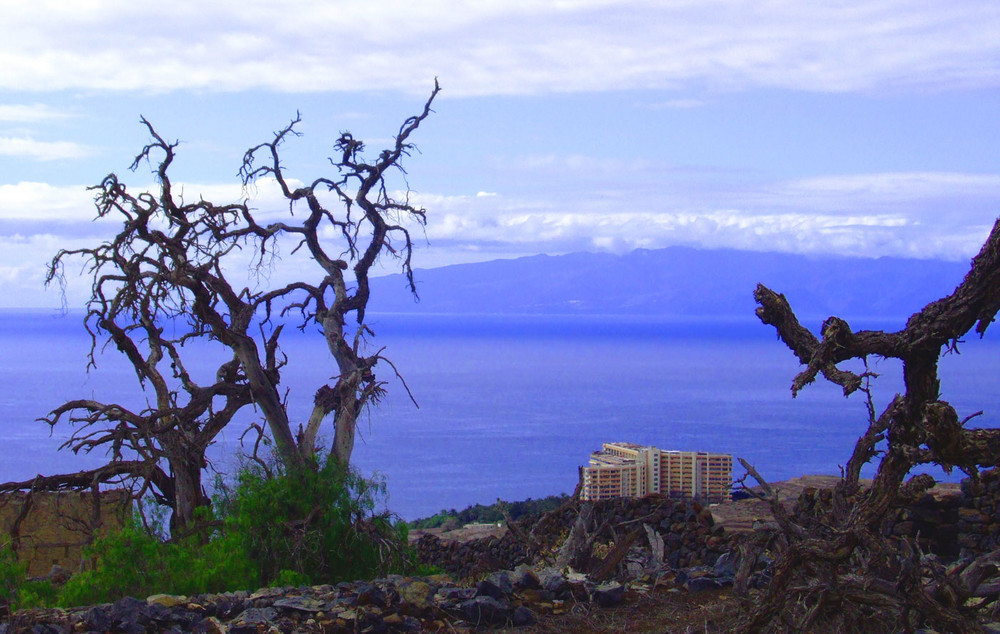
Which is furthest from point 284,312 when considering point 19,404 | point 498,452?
point 19,404

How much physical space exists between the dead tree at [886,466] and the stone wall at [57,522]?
10.2 meters

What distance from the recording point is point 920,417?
5.40 meters

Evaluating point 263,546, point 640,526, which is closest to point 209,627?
point 263,546

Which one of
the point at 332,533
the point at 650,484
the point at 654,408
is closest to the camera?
the point at 332,533

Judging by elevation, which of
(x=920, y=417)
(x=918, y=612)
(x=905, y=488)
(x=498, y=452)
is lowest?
(x=498, y=452)

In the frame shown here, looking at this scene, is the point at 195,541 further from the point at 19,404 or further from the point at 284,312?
the point at 19,404

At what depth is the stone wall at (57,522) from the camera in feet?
44.0

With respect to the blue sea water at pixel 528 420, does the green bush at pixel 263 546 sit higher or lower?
higher

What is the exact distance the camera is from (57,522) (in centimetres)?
1383

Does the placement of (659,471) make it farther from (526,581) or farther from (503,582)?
(503,582)

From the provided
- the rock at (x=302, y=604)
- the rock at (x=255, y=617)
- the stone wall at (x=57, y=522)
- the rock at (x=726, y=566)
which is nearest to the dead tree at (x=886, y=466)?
the rock at (x=726, y=566)

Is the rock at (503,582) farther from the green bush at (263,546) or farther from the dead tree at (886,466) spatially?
the green bush at (263,546)

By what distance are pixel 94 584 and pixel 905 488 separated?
811 centimetres

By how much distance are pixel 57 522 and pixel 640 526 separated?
26.8 feet
